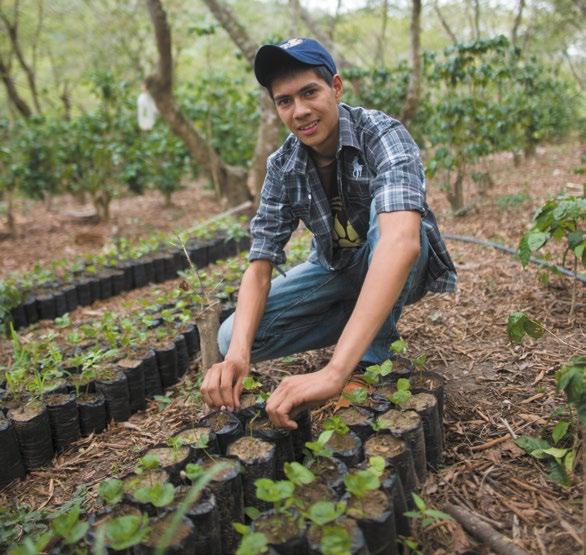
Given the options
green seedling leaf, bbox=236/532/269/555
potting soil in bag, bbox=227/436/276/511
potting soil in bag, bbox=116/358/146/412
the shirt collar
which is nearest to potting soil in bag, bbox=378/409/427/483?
potting soil in bag, bbox=227/436/276/511

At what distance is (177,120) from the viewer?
7.39m

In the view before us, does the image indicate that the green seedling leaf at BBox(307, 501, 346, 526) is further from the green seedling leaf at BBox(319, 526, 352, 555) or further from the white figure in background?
the white figure in background

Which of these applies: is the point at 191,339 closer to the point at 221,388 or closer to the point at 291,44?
the point at 221,388

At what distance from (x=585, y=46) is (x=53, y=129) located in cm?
2127

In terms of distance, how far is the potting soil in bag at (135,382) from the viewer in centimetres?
274

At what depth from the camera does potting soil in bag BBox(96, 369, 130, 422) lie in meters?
2.61

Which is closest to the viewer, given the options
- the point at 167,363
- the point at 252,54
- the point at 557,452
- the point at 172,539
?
the point at 172,539

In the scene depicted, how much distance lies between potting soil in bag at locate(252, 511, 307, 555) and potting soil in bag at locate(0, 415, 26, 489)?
53.4 inches

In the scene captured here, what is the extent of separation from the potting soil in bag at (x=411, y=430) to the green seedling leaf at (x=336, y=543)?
51 centimetres

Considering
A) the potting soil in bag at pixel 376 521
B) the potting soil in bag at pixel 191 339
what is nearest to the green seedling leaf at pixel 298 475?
the potting soil in bag at pixel 376 521

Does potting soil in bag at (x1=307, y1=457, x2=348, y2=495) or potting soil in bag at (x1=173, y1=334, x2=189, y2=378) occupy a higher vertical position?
potting soil in bag at (x1=307, y1=457, x2=348, y2=495)

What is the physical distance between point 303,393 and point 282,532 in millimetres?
387

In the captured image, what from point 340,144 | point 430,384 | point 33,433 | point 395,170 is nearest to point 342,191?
point 340,144

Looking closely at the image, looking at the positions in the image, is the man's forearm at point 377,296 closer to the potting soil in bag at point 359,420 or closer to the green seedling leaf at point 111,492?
the potting soil in bag at point 359,420
